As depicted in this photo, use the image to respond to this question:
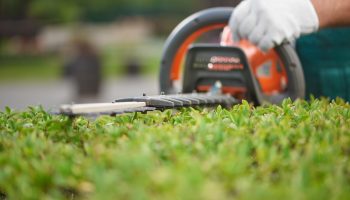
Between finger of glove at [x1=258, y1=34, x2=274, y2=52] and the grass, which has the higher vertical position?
finger of glove at [x1=258, y1=34, x2=274, y2=52]

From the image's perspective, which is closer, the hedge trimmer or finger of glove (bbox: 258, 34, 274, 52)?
finger of glove (bbox: 258, 34, 274, 52)

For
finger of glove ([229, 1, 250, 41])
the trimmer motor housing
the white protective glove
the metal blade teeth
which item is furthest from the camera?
the trimmer motor housing

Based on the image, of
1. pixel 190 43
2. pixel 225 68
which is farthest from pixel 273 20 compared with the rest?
pixel 190 43

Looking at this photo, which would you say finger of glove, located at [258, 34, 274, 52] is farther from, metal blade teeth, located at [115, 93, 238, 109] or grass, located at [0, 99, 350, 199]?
grass, located at [0, 99, 350, 199]

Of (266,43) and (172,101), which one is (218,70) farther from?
(172,101)

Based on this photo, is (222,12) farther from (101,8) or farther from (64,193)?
(101,8)

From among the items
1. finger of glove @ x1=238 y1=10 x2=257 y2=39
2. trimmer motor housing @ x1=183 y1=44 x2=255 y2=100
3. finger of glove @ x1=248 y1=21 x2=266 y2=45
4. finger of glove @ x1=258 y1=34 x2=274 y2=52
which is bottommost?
trimmer motor housing @ x1=183 y1=44 x2=255 y2=100

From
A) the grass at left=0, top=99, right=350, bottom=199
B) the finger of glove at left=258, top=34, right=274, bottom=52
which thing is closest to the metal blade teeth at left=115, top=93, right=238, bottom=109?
the grass at left=0, top=99, right=350, bottom=199

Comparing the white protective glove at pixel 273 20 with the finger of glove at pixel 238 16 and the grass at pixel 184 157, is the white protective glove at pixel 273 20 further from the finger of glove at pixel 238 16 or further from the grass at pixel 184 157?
the grass at pixel 184 157

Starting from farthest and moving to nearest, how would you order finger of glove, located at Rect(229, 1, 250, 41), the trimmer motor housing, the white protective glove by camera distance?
1. the trimmer motor housing
2. finger of glove, located at Rect(229, 1, 250, 41)
3. the white protective glove

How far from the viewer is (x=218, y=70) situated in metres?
3.98

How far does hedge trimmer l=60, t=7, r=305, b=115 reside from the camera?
3711 mm

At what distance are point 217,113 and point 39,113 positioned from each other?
677 mm

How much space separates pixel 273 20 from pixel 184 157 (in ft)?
6.16
